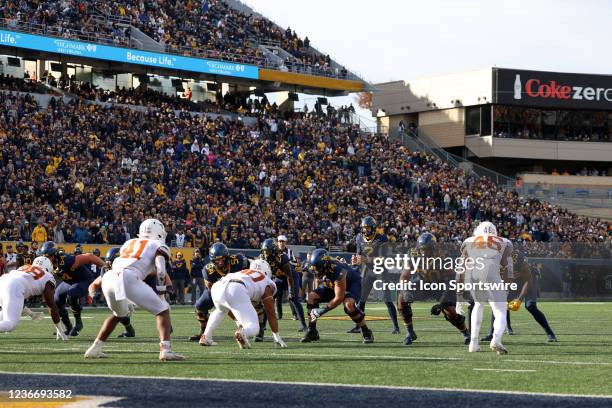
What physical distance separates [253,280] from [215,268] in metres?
0.72

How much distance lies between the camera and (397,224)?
123ft

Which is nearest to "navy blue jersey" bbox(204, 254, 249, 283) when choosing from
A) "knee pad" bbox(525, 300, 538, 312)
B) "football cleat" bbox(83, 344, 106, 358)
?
"football cleat" bbox(83, 344, 106, 358)

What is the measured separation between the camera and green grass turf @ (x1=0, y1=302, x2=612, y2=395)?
9516 mm

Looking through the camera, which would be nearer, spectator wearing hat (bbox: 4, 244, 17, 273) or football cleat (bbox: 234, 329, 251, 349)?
football cleat (bbox: 234, 329, 251, 349)

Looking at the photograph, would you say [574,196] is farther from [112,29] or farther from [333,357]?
[333,357]

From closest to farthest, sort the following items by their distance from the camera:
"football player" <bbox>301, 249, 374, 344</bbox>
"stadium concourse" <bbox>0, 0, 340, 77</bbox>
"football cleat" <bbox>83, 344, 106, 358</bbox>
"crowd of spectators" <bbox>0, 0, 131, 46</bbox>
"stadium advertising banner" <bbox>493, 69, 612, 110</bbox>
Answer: "football cleat" <bbox>83, 344, 106, 358</bbox>
"football player" <bbox>301, 249, 374, 344</bbox>
"crowd of spectators" <bbox>0, 0, 131, 46</bbox>
"stadium concourse" <bbox>0, 0, 340, 77</bbox>
"stadium advertising banner" <bbox>493, 69, 612, 110</bbox>

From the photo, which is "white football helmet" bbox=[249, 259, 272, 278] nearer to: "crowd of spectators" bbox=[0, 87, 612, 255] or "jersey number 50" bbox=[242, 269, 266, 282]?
"jersey number 50" bbox=[242, 269, 266, 282]

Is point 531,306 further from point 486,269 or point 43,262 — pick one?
point 43,262

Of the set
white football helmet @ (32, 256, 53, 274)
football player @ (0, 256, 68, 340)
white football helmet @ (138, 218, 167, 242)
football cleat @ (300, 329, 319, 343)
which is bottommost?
football cleat @ (300, 329, 319, 343)

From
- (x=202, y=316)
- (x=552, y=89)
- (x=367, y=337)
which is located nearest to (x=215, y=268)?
(x=202, y=316)

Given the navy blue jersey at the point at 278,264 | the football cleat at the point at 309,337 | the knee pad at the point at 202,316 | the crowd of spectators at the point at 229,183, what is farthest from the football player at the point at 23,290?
the crowd of spectators at the point at 229,183

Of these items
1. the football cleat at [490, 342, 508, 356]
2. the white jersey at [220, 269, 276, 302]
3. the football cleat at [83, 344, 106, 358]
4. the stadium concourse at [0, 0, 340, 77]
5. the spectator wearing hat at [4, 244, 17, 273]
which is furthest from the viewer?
the stadium concourse at [0, 0, 340, 77]

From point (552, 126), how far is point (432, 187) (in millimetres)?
14434

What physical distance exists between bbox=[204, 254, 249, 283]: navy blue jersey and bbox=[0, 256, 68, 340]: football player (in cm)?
237
